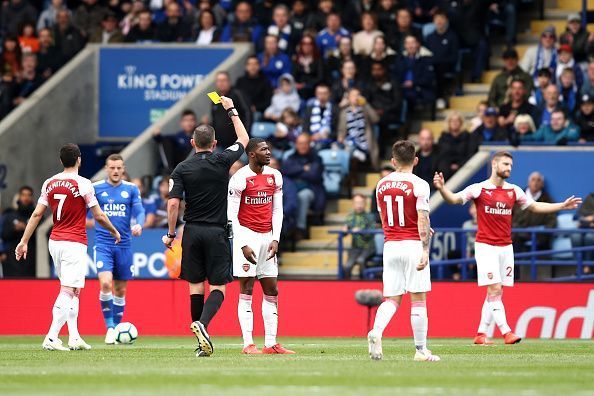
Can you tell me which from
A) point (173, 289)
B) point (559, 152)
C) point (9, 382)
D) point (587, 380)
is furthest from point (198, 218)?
point (559, 152)

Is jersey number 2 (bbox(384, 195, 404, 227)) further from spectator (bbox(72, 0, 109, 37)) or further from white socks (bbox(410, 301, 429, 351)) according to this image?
spectator (bbox(72, 0, 109, 37))

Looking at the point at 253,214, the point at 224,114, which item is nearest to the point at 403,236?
the point at 253,214

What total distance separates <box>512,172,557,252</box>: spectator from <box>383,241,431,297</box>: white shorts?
9450 millimetres

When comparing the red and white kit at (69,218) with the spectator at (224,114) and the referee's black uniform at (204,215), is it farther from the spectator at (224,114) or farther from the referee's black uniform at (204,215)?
the spectator at (224,114)

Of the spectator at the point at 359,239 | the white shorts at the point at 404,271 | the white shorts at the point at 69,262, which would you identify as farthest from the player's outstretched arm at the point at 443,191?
the spectator at the point at 359,239

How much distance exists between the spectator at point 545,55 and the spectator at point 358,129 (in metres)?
3.00

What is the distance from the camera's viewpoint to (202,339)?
15898mm

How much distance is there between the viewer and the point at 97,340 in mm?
22000

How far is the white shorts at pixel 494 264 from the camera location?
1952 cm

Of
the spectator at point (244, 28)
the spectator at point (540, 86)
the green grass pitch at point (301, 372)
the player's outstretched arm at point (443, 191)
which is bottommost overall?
the green grass pitch at point (301, 372)

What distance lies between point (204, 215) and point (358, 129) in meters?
11.6

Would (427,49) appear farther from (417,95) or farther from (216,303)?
(216,303)

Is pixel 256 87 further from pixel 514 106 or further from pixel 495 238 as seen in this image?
pixel 495 238

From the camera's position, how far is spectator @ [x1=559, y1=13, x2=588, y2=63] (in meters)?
27.4
